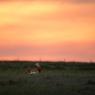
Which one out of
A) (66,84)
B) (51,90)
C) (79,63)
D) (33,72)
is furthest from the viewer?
(79,63)

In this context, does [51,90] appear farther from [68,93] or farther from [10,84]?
[10,84]

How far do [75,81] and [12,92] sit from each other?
9887mm

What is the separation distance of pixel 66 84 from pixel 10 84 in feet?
13.5

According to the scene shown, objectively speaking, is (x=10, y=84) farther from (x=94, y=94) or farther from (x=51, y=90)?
(x=94, y=94)

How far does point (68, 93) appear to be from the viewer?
126 ft

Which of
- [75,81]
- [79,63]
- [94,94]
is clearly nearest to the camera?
[94,94]

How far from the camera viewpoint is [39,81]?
47094 millimetres

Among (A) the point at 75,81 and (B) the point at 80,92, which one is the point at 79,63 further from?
(B) the point at 80,92

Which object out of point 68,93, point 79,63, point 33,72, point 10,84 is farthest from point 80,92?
point 79,63

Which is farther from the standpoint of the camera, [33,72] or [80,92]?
[33,72]

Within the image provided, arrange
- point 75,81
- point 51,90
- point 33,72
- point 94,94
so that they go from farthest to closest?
point 33,72 < point 75,81 < point 51,90 < point 94,94

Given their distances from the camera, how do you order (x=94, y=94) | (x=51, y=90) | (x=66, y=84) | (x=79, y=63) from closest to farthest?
(x=94, y=94), (x=51, y=90), (x=66, y=84), (x=79, y=63)

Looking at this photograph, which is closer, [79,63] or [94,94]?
[94,94]

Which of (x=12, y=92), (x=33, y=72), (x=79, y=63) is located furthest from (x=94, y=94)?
(x=79, y=63)
